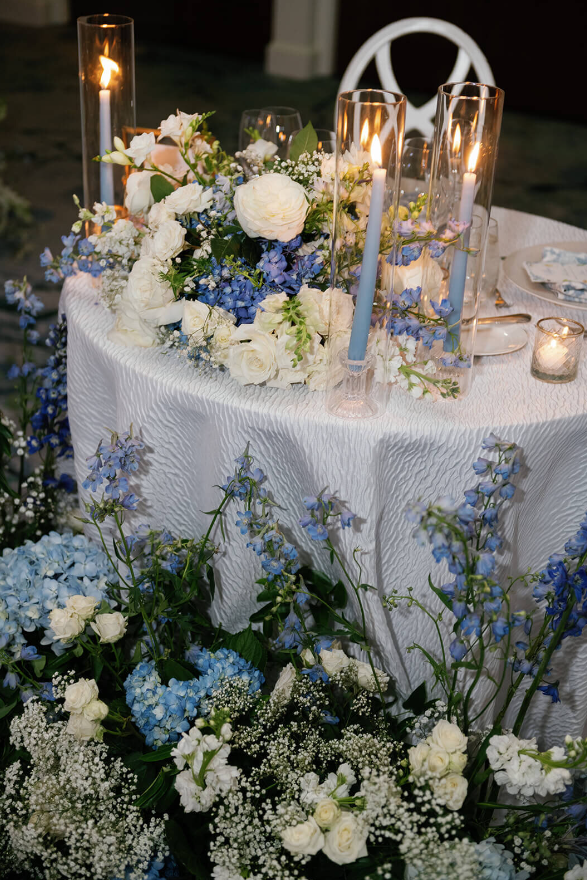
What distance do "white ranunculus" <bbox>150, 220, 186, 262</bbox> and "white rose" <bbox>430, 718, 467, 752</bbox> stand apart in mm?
697

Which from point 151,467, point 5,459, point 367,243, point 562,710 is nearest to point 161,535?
point 151,467

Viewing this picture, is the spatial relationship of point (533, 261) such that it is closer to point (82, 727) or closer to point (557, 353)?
point (557, 353)

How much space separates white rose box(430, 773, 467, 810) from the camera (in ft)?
3.46

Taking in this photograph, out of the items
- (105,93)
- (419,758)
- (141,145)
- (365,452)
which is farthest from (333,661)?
(105,93)

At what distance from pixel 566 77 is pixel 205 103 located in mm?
2270

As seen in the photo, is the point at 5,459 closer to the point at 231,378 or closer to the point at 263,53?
the point at 231,378

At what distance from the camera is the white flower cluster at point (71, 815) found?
1.11 metres

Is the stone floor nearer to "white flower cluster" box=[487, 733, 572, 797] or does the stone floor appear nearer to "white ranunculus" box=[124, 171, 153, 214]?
"white ranunculus" box=[124, 171, 153, 214]

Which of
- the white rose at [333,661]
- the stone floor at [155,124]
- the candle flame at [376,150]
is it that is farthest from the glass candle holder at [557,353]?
the stone floor at [155,124]

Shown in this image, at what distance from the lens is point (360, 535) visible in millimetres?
1199

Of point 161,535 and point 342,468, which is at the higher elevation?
point 342,468

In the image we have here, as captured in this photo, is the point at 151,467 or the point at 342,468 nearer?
the point at 342,468

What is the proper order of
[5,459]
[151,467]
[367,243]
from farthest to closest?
[5,459] < [151,467] < [367,243]

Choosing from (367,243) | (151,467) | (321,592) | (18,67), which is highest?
(367,243)
